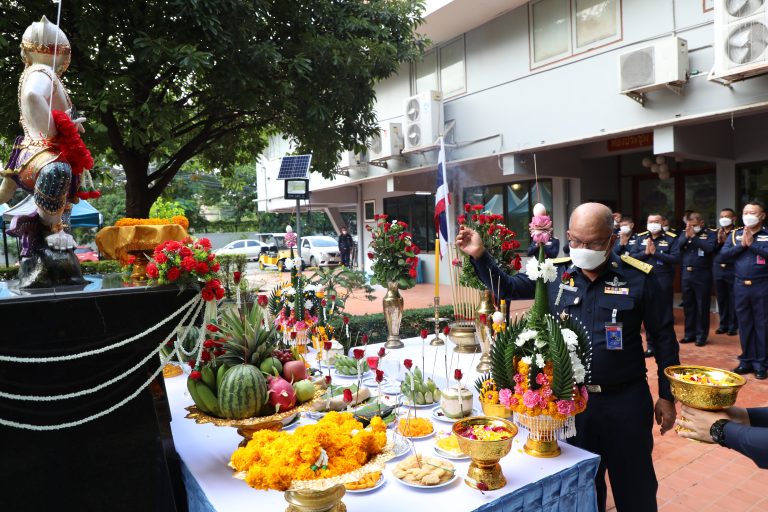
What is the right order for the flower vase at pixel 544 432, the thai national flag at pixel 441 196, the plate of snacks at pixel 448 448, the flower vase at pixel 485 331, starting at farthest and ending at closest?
the thai national flag at pixel 441 196 < the flower vase at pixel 485 331 < the plate of snacks at pixel 448 448 < the flower vase at pixel 544 432

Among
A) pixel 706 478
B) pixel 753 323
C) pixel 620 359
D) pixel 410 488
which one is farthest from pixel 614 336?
pixel 753 323

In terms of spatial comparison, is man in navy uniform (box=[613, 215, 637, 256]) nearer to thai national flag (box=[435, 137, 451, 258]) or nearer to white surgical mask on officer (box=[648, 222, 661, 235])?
white surgical mask on officer (box=[648, 222, 661, 235])

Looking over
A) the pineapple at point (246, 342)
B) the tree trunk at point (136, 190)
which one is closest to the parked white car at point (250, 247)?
the tree trunk at point (136, 190)

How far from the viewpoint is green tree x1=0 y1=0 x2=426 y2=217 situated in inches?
233

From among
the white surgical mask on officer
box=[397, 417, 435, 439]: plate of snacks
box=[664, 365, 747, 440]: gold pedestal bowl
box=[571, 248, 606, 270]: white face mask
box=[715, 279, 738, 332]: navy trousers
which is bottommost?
box=[715, 279, 738, 332]: navy trousers

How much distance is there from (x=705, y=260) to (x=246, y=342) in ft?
23.8

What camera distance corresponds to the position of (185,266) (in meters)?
2.10

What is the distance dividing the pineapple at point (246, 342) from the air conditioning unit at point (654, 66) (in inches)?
276

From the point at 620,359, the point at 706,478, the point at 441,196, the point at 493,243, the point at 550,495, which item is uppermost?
the point at 441,196

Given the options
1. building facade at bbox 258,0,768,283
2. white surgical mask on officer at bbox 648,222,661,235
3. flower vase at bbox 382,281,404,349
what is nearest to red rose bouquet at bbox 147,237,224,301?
flower vase at bbox 382,281,404,349

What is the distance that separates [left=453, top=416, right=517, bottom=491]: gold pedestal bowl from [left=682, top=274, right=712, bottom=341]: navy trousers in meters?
6.41

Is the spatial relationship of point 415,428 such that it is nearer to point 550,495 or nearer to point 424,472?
point 424,472

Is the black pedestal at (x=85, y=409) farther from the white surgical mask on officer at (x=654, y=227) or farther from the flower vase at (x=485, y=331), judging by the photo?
the white surgical mask on officer at (x=654, y=227)

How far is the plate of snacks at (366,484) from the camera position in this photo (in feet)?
6.41
